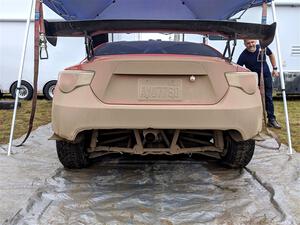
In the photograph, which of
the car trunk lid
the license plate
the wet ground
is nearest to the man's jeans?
the wet ground

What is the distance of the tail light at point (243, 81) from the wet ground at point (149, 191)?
→ 2.91ft

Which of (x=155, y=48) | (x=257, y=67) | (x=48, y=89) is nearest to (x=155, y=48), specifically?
(x=155, y=48)

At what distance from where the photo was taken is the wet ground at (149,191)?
11.5 feet

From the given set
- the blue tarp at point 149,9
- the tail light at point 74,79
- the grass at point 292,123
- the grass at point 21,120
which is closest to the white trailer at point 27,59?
the grass at point 21,120

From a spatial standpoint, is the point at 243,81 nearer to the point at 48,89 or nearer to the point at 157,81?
the point at 157,81

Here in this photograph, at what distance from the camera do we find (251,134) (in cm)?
405

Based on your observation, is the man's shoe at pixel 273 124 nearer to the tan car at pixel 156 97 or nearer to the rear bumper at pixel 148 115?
the tan car at pixel 156 97

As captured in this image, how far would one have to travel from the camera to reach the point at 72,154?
4.61 m

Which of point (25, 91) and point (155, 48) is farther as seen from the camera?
point (25, 91)

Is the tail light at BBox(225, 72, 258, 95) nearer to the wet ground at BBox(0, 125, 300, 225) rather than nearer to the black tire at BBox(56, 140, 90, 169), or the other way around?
the wet ground at BBox(0, 125, 300, 225)

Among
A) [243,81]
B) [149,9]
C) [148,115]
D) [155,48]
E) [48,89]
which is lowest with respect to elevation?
[48,89]

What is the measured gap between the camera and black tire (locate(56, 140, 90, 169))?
454 cm

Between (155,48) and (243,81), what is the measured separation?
980 mm

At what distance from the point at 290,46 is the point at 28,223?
11443 millimetres
